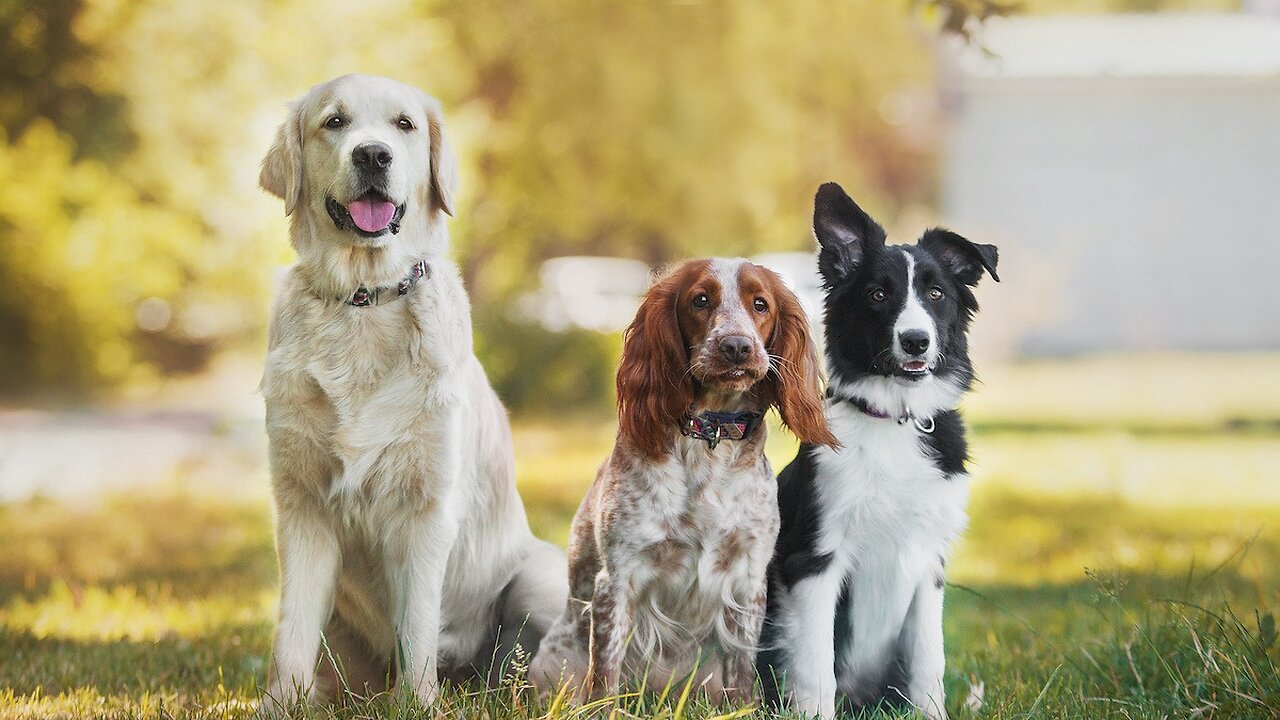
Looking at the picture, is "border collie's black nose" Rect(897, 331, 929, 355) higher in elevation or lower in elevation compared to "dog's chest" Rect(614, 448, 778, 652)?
higher

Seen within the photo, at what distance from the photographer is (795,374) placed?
3.70m

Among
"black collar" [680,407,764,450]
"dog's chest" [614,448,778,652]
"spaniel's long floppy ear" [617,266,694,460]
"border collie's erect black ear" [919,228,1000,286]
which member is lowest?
"dog's chest" [614,448,778,652]

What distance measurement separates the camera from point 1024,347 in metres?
22.2

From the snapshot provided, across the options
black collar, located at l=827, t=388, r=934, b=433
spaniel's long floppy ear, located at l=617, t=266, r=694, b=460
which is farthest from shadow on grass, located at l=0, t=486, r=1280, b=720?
spaniel's long floppy ear, located at l=617, t=266, r=694, b=460

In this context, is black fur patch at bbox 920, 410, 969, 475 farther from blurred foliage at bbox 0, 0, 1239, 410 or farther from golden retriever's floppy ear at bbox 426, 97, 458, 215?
blurred foliage at bbox 0, 0, 1239, 410

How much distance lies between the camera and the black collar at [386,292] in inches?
151

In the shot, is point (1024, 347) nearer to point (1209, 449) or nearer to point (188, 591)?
point (1209, 449)

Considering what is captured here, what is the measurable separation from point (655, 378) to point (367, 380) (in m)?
0.86

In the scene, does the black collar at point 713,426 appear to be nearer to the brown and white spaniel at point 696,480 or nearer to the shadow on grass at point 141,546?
the brown and white spaniel at point 696,480

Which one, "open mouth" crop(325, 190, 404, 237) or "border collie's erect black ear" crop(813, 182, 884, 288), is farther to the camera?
"border collie's erect black ear" crop(813, 182, 884, 288)

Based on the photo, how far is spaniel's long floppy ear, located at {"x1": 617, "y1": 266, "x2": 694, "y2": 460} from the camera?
12.1ft

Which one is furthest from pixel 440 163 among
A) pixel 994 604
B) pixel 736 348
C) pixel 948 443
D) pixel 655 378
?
pixel 994 604

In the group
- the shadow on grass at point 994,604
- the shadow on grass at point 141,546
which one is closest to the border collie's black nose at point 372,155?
the shadow on grass at point 994,604

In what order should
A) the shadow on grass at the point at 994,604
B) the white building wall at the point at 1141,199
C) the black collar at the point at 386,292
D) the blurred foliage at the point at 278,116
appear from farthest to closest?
the white building wall at the point at 1141,199, the blurred foliage at the point at 278,116, the shadow on grass at the point at 994,604, the black collar at the point at 386,292
